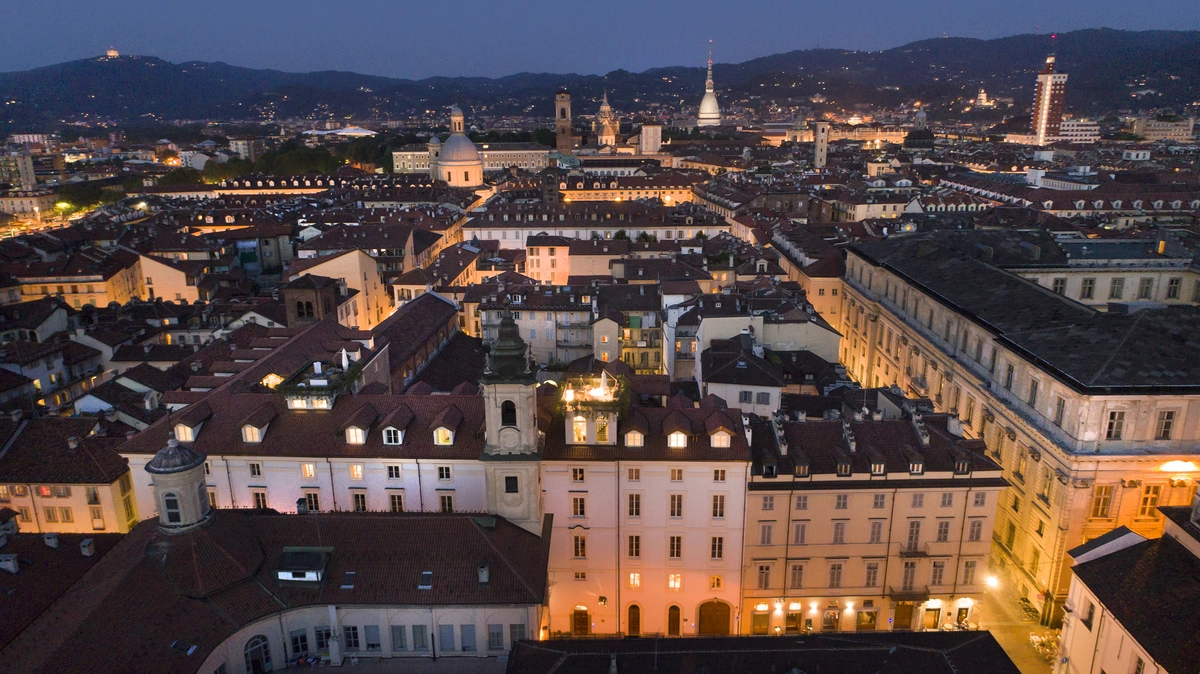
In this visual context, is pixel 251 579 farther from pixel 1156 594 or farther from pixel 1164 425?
pixel 1164 425

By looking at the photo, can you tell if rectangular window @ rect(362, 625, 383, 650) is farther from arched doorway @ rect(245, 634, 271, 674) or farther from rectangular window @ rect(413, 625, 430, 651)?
arched doorway @ rect(245, 634, 271, 674)

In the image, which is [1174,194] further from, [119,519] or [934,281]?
[119,519]

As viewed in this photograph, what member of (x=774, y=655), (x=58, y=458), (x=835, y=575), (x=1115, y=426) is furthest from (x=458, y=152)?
(x=774, y=655)

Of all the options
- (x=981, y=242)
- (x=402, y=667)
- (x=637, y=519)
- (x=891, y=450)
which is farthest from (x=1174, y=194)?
(x=402, y=667)

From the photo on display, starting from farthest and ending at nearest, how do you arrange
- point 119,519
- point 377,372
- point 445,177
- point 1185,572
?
point 445,177, point 377,372, point 119,519, point 1185,572

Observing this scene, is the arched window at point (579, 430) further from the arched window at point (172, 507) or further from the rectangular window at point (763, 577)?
the arched window at point (172, 507)
